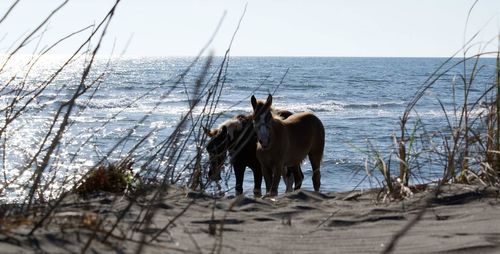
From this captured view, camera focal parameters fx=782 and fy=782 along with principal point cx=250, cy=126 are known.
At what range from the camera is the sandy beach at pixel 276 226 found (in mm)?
2807

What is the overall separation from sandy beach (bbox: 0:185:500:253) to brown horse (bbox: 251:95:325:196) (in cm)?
239

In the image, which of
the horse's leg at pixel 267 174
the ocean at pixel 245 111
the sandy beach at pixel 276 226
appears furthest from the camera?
the horse's leg at pixel 267 174

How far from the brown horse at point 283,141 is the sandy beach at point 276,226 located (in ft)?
7.83

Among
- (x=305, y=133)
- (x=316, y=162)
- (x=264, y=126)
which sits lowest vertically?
(x=316, y=162)

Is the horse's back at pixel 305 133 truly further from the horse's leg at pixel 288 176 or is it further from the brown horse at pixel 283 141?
the horse's leg at pixel 288 176

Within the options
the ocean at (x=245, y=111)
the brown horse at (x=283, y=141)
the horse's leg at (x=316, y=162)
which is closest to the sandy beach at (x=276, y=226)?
the ocean at (x=245, y=111)

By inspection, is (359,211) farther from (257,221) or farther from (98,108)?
(98,108)

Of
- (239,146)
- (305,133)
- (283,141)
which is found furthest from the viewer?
(305,133)

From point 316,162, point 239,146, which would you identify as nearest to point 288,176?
point 316,162

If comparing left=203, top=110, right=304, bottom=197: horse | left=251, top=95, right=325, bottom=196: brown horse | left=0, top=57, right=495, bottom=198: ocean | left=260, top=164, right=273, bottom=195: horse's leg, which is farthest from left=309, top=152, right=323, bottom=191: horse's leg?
left=260, top=164, right=273, bottom=195: horse's leg

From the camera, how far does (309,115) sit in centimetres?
877

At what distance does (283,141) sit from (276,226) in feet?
13.1

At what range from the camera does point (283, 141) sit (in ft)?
26.0

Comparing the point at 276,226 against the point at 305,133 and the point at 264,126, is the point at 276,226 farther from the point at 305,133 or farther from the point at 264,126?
the point at 305,133
